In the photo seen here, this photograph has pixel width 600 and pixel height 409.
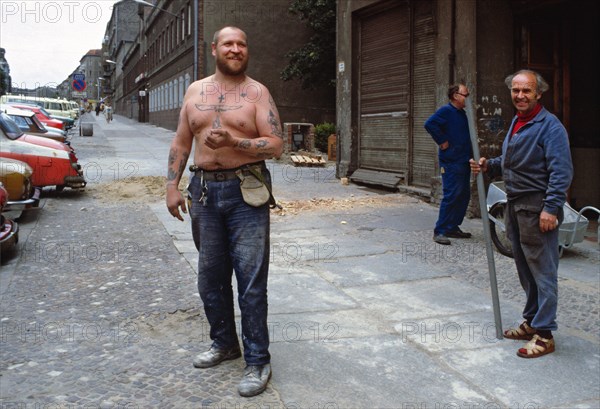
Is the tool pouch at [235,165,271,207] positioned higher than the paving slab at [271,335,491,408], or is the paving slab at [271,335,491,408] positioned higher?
the tool pouch at [235,165,271,207]

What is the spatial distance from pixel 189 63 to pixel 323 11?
38.4 ft

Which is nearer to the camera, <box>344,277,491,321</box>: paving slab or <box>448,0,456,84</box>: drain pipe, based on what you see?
<box>344,277,491,321</box>: paving slab

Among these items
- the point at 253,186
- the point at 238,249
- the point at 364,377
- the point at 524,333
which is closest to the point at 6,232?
the point at 238,249

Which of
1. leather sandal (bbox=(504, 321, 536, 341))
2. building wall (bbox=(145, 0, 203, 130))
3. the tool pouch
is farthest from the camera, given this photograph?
building wall (bbox=(145, 0, 203, 130))

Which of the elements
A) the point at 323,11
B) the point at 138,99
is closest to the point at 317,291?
the point at 323,11

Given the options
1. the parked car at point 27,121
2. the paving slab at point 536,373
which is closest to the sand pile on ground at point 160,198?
the parked car at point 27,121

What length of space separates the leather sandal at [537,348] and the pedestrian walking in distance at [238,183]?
1769 millimetres

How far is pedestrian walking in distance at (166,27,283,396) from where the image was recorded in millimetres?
3676

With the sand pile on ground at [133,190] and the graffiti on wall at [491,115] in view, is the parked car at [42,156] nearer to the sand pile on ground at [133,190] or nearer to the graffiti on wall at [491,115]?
the sand pile on ground at [133,190]

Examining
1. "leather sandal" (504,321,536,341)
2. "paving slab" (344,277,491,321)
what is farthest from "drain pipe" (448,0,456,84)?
"leather sandal" (504,321,536,341)

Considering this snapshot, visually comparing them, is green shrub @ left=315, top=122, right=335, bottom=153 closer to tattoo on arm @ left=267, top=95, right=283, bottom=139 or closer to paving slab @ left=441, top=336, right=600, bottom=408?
paving slab @ left=441, top=336, right=600, bottom=408

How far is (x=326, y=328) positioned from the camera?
15.6 ft

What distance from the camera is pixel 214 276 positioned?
3852 millimetres

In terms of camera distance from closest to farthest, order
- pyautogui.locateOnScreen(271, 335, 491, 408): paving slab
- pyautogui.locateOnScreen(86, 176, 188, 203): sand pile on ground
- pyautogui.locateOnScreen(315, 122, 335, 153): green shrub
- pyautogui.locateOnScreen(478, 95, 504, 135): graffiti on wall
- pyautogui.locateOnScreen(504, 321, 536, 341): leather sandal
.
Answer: pyautogui.locateOnScreen(271, 335, 491, 408): paving slab, pyautogui.locateOnScreen(504, 321, 536, 341): leather sandal, pyautogui.locateOnScreen(478, 95, 504, 135): graffiti on wall, pyautogui.locateOnScreen(86, 176, 188, 203): sand pile on ground, pyautogui.locateOnScreen(315, 122, 335, 153): green shrub
